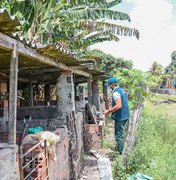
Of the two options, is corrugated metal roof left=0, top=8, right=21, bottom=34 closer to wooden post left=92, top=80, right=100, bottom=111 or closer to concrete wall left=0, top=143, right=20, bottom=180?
concrete wall left=0, top=143, right=20, bottom=180

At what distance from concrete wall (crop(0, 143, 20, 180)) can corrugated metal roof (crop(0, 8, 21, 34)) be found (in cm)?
140

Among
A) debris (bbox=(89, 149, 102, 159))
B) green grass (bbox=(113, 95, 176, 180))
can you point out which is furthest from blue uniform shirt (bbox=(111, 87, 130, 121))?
debris (bbox=(89, 149, 102, 159))

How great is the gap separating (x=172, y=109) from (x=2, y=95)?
61.7 ft

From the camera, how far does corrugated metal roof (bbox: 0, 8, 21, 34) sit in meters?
3.28

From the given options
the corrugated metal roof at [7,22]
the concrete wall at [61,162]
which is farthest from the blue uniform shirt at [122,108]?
the corrugated metal roof at [7,22]

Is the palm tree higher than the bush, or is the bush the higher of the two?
the palm tree

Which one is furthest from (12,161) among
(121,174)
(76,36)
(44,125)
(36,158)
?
(76,36)

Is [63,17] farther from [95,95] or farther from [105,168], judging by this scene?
[105,168]

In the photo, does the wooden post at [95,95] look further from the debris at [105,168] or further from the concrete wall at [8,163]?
the concrete wall at [8,163]

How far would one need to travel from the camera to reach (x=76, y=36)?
17.5 meters

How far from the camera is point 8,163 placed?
→ 379 cm

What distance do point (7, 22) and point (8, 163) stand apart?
158cm

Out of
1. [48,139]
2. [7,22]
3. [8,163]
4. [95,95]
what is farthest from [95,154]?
[95,95]

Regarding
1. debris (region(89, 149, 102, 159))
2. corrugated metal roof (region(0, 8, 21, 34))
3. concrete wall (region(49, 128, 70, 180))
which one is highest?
corrugated metal roof (region(0, 8, 21, 34))
